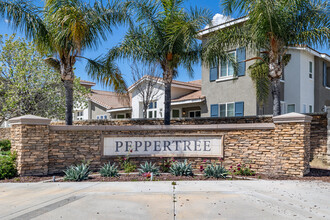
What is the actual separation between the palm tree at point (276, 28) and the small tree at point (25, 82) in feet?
35.2

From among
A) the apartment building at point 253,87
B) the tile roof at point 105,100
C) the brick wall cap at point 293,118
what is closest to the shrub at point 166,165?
the brick wall cap at point 293,118

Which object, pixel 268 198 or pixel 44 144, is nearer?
pixel 268 198

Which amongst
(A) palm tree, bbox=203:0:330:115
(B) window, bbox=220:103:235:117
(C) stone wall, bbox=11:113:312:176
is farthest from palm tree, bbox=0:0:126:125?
(B) window, bbox=220:103:235:117

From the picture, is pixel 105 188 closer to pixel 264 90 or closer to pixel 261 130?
pixel 261 130

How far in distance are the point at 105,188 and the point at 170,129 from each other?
12.4 ft

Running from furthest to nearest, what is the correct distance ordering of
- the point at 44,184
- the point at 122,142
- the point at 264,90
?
the point at 264,90 → the point at 122,142 → the point at 44,184

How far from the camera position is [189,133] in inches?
427

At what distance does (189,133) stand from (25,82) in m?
11.5

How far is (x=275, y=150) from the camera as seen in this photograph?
9.93m

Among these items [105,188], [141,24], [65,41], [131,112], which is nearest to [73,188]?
[105,188]

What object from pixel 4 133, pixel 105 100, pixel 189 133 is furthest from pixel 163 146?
pixel 105 100

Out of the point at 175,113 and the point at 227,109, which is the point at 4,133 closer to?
the point at 175,113

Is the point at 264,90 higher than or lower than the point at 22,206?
higher

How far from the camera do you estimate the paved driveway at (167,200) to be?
557 cm
